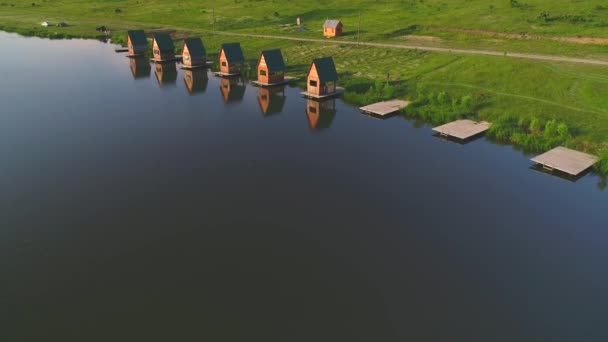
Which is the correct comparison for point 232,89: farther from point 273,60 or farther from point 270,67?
point 273,60

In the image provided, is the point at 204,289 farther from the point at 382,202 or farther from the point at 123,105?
the point at 123,105

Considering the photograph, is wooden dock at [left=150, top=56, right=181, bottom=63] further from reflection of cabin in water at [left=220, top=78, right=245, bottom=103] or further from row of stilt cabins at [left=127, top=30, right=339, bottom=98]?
reflection of cabin in water at [left=220, top=78, right=245, bottom=103]

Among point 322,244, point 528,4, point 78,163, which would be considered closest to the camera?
point 322,244

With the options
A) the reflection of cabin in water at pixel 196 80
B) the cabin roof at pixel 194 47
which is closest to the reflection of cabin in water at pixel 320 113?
the reflection of cabin in water at pixel 196 80

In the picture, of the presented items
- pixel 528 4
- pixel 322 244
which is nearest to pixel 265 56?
pixel 322 244

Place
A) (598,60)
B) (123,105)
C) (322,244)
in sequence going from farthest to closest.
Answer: (598,60)
(123,105)
(322,244)

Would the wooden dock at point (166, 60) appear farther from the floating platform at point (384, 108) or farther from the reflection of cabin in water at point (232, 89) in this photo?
the floating platform at point (384, 108)
